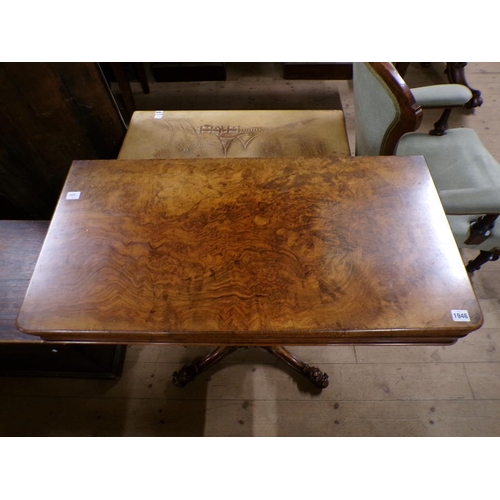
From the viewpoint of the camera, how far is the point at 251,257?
0.93m

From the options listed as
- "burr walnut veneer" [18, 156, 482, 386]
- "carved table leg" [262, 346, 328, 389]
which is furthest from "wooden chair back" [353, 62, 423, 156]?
"carved table leg" [262, 346, 328, 389]

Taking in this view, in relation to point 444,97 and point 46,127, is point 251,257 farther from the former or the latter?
point 46,127

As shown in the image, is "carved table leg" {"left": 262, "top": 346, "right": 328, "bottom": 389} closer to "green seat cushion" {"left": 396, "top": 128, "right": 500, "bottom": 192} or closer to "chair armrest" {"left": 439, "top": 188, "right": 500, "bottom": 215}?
"chair armrest" {"left": 439, "top": 188, "right": 500, "bottom": 215}

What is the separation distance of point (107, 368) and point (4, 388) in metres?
0.53

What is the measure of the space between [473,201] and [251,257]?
2.64 ft

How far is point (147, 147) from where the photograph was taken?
1633 millimetres

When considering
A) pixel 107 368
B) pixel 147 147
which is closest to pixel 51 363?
pixel 107 368

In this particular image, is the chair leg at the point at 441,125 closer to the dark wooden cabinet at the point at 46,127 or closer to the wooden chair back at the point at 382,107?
the wooden chair back at the point at 382,107

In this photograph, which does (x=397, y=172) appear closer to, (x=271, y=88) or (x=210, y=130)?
(x=210, y=130)

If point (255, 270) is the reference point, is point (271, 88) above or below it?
above

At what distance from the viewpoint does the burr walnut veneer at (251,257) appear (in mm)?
828

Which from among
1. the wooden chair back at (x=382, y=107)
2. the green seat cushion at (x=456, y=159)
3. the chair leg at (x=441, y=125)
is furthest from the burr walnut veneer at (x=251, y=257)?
the chair leg at (x=441, y=125)

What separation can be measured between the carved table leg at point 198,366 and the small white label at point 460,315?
3.12 ft

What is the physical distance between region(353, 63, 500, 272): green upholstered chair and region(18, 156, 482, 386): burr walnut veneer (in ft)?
0.48
